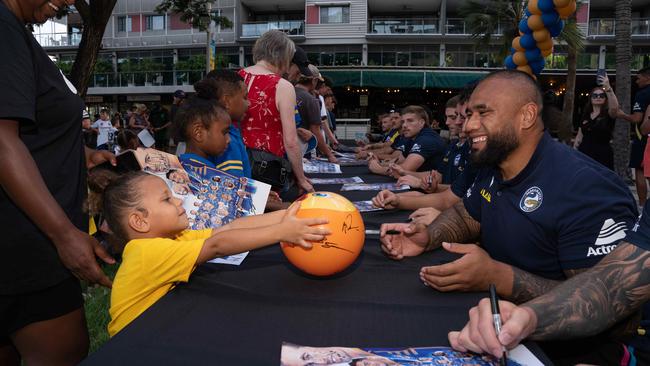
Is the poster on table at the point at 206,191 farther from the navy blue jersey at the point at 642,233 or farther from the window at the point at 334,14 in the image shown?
the window at the point at 334,14

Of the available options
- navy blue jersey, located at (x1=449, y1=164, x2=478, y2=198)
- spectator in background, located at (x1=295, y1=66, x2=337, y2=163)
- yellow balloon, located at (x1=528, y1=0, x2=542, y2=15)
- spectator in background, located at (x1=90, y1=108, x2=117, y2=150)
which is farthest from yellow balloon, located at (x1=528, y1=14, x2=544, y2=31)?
spectator in background, located at (x1=90, y1=108, x2=117, y2=150)

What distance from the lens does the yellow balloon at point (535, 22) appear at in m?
4.43

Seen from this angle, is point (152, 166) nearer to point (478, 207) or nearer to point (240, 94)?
point (240, 94)

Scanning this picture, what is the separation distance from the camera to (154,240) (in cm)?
164

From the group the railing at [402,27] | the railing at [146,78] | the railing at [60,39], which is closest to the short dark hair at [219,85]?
the railing at [402,27]

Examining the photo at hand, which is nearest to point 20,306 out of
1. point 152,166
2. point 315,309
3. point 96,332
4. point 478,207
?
point 152,166

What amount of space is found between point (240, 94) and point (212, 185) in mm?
1093

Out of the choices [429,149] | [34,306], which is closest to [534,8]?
[429,149]

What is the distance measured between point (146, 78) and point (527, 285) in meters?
35.2

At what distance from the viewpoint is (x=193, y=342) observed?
1231 millimetres

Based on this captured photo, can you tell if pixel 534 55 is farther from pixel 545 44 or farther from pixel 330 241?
pixel 330 241

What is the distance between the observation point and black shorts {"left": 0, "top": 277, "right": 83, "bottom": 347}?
5.19 ft

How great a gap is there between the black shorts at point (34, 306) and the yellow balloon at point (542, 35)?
4.59 m

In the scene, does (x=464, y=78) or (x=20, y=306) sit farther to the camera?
(x=464, y=78)
